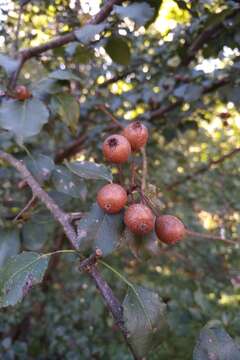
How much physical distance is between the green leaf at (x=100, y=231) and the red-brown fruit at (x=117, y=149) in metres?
0.12

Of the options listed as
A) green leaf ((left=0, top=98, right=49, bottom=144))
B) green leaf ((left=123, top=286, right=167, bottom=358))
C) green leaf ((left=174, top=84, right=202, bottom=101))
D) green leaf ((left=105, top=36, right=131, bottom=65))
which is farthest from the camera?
green leaf ((left=174, top=84, right=202, bottom=101))

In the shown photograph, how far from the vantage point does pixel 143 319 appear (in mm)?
909

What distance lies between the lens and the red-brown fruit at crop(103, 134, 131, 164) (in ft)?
3.10

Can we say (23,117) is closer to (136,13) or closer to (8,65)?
(8,65)

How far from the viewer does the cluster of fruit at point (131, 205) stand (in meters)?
0.90

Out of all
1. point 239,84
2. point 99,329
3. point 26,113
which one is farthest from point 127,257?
point 26,113

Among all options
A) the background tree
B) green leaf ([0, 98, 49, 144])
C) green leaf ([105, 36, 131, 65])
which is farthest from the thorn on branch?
green leaf ([105, 36, 131, 65])

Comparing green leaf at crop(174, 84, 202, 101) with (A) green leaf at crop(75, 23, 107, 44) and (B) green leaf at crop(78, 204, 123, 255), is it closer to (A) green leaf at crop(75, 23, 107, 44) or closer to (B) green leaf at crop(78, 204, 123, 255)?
(A) green leaf at crop(75, 23, 107, 44)

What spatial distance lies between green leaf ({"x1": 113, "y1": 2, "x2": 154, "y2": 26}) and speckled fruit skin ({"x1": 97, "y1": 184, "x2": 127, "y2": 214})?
1.87 feet

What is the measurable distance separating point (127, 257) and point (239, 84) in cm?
143

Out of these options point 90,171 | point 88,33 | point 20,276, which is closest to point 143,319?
point 20,276

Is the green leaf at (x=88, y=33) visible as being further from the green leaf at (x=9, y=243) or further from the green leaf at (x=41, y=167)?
the green leaf at (x=9, y=243)

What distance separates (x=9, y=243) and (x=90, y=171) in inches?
14.6

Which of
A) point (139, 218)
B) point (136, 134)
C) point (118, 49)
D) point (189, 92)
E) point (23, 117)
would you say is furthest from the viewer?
point (189, 92)
